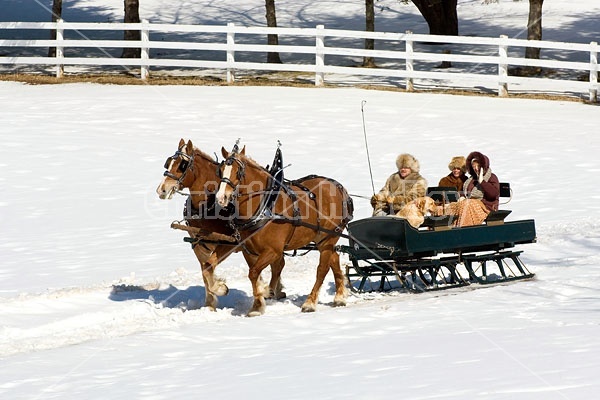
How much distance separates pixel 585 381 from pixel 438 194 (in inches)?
211

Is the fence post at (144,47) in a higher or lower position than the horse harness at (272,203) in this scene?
higher

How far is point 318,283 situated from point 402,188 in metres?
1.48

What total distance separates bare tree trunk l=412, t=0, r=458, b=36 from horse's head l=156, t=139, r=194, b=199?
68.0ft

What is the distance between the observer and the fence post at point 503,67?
24.1 metres

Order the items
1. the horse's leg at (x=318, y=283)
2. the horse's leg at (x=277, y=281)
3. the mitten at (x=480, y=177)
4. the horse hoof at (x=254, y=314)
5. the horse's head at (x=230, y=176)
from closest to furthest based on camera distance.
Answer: the horse's head at (x=230, y=176)
the horse hoof at (x=254, y=314)
the horse's leg at (x=318, y=283)
the horse's leg at (x=277, y=281)
the mitten at (x=480, y=177)

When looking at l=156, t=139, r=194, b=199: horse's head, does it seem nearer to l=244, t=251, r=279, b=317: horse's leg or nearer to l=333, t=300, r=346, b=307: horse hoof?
l=244, t=251, r=279, b=317: horse's leg

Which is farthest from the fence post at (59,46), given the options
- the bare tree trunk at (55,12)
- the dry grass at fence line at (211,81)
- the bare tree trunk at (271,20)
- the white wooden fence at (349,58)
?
the bare tree trunk at (271,20)

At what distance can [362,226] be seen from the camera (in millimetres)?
11297

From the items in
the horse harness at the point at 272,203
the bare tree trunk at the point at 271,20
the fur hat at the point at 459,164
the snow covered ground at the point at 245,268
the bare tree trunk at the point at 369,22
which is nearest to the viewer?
the snow covered ground at the point at 245,268

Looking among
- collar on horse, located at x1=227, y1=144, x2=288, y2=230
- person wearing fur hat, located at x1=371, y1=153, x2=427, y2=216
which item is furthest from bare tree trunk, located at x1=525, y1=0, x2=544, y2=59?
collar on horse, located at x1=227, y1=144, x2=288, y2=230

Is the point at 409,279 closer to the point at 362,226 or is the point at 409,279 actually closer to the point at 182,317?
the point at 362,226

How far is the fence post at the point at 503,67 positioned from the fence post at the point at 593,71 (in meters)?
1.81

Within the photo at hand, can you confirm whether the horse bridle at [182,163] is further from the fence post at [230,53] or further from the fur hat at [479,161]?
the fence post at [230,53]

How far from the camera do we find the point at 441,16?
3039 cm
